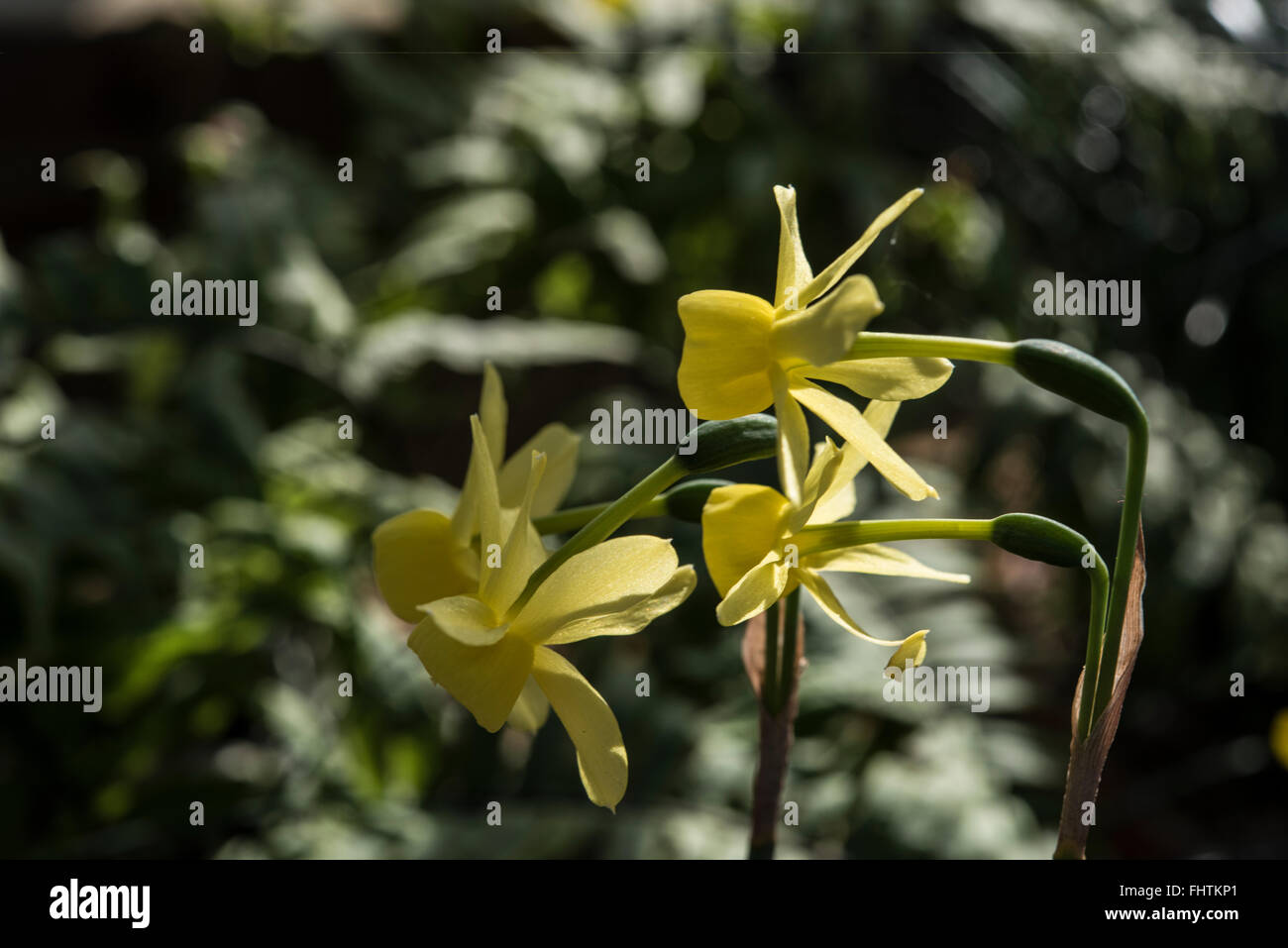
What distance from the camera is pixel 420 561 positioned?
35 cm

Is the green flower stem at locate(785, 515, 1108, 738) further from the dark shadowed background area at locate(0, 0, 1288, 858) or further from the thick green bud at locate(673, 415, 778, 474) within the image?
the dark shadowed background area at locate(0, 0, 1288, 858)

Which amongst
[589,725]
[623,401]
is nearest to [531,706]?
[589,725]

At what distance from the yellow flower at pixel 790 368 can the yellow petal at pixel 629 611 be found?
5 cm

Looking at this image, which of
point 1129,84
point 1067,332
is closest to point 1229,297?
point 1129,84

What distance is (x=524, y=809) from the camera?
840 mm

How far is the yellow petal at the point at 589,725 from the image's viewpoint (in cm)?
30

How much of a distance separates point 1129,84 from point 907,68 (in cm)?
35

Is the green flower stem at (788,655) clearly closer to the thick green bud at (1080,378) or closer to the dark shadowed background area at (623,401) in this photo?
the thick green bud at (1080,378)

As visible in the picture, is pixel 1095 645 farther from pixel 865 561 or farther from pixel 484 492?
pixel 484 492

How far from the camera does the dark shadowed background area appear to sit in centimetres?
87

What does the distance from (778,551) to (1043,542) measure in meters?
0.08

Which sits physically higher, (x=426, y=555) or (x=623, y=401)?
(x=623, y=401)

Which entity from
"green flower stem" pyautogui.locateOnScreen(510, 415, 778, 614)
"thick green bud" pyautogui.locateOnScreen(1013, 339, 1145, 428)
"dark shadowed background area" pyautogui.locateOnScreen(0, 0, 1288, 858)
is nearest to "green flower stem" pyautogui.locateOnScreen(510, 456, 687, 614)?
"green flower stem" pyautogui.locateOnScreen(510, 415, 778, 614)
